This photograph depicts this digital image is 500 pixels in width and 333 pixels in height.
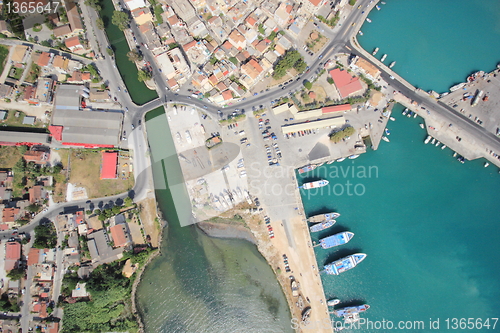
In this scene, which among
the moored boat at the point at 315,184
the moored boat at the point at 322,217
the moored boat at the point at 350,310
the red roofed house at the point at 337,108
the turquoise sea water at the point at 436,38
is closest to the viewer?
the moored boat at the point at 350,310

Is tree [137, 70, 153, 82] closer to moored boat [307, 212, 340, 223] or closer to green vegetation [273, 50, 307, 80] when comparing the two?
green vegetation [273, 50, 307, 80]

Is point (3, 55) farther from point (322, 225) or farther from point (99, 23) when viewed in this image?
point (322, 225)

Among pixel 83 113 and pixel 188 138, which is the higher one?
pixel 83 113

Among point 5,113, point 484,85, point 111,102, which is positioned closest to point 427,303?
point 484,85

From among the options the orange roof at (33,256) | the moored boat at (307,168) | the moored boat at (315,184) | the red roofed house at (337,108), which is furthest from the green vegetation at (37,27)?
the moored boat at (315,184)

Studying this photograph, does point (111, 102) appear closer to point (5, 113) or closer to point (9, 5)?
point (5, 113)

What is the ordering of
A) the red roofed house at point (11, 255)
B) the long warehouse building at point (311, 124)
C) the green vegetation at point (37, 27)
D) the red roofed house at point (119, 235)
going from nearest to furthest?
the red roofed house at point (11, 255), the red roofed house at point (119, 235), the long warehouse building at point (311, 124), the green vegetation at point (37, 27)

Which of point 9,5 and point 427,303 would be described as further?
point 9,5

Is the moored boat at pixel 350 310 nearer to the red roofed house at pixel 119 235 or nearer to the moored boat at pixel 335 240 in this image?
the moored boat at pixel 335 240
